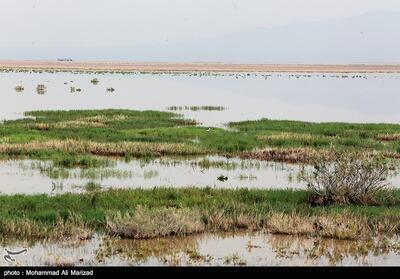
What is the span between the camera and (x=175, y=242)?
13695 millimetres

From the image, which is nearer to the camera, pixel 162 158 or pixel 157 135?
pixel 162 158

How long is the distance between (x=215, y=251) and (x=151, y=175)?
30.5 ft

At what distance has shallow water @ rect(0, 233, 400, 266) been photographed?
12.3m

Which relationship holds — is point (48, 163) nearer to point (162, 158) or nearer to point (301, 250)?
point (162, 158)

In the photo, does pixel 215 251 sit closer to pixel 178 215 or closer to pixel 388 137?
pixel 178 215

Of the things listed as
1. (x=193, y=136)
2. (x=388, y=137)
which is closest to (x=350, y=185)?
(x=193, y=136)

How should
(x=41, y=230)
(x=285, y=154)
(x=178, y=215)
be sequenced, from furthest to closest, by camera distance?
1. (x=285, y=154)
2. (x=178, y=215)
3. (x=41, y=230)

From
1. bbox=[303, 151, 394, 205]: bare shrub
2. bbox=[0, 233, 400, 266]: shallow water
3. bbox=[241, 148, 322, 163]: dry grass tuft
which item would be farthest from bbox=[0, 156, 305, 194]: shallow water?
bbox=[0, 233, 400, 266]: shallow water

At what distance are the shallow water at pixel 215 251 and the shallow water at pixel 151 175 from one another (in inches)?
231

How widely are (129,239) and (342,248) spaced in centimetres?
427

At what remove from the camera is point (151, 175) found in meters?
22.2

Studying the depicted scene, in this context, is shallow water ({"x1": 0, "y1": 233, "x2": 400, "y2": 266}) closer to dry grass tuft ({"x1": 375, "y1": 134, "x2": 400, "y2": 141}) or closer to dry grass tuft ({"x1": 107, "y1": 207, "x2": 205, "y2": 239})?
dry grass tuft ({"x1": 107, "y1": 207, "x2": 205, "y2": 239})

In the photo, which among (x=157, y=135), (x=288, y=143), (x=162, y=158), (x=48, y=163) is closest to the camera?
(x=48, y=163)
